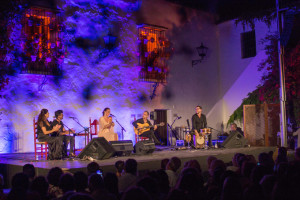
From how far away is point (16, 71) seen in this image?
1134 centimetres

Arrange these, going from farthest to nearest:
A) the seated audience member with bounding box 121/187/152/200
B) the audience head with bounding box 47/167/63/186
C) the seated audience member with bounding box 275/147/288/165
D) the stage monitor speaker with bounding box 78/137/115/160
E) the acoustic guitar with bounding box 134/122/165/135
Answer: the acoustic guitar with bounding box 134/122/165/135 → the stage monitor speaker with bounding box 78/137/115/160 → the seated audience member with bounding box 275/147/288/165 → the audience head with bounding box 47/167/63/186 → the seated audience member with bounding box 121/187/152/200

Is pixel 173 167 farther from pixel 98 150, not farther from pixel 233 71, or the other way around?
pixel 233 71

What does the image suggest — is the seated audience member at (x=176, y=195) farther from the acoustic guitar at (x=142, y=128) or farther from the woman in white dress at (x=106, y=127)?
the acoustic guitar at (x=142, y=128)

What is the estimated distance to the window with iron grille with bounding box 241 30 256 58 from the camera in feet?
53.5

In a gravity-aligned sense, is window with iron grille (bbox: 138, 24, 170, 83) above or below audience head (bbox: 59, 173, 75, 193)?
above

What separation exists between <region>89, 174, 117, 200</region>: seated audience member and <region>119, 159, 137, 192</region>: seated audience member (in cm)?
89

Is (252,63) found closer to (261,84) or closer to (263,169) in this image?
(261,84)

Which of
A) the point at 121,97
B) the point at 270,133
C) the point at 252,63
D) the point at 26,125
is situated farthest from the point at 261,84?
the point at 26,125

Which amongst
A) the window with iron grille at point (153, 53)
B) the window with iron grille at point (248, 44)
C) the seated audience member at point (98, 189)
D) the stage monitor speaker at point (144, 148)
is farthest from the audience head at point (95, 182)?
the window with iron grille at point (248, 44)

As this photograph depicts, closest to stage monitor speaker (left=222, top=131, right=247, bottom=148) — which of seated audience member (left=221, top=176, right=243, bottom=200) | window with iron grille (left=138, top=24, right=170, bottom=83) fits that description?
window with iron grille (left=138, top=24, right=170, bottom=83)

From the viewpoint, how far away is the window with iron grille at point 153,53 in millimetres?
14703

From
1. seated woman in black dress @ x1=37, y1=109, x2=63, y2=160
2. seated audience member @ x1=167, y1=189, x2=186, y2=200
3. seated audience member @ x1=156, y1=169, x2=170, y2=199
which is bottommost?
seated audience member @ x1=156, y1=169, x2=170, y2=199

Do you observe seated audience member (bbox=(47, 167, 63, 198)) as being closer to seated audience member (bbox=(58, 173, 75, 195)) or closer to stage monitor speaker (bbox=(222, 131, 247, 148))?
seated audience member (bbox=(58, 173, 75, 195))

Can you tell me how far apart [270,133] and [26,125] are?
802 cm
